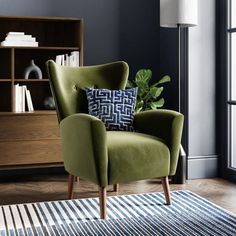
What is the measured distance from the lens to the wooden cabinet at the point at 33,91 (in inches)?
158

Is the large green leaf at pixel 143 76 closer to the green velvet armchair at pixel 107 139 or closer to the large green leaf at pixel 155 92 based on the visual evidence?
the large green leaf at pixel 155 92

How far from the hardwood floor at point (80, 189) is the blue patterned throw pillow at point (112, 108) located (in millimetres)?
555

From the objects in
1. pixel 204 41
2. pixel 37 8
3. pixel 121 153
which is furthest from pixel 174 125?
pixel 37 8

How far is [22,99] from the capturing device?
4.20 meters

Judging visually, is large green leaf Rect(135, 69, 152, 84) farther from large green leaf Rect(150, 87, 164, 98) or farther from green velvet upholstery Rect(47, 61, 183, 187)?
green velvet upholstery Rect(47, 61, 183, 187)

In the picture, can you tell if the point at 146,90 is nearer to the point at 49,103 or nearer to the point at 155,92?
the point at 155,92

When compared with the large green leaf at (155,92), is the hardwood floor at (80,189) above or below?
below

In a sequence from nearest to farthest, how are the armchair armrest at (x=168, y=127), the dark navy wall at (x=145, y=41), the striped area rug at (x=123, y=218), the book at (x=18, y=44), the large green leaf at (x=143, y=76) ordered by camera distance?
the striped area rug at (x=123, y=218), the armchair armrest at (x=168, y=127), the book at (x=18, y=44), the large green leaf at (x=143, y=76), the dark navy wall at (x=145, y=41)

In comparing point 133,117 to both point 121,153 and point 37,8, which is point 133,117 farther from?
point 37,8

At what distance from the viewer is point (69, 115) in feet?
11.4

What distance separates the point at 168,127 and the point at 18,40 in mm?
1656

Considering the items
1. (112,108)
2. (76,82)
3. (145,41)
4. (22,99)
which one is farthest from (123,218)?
(145,41)

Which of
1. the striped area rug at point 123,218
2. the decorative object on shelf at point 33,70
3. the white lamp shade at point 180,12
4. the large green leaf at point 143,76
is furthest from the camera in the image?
the large green leaf at point 143,76

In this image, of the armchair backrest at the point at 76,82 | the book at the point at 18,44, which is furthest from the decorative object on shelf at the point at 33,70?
the armchair backrest at the point at 76,82
